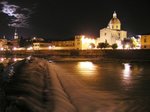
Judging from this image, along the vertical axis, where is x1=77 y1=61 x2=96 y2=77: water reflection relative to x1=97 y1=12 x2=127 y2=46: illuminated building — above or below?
below

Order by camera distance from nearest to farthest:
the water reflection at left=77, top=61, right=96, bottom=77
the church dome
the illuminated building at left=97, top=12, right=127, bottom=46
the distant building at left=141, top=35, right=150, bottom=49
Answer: the water reflection at left=77, top=61, right=96, bottom=77 → the distant building at left=141, top=35, right=150, bottom=49 → the illuminated building at left=97, top=12, right=127, bottom=46 → the church dome

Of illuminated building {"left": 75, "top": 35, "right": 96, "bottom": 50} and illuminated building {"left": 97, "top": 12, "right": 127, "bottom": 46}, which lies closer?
illuminated building {"left": 75, "top": 35, "right": 96, "bottom": 50}

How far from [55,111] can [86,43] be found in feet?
319

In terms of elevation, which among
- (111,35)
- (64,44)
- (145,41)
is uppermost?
(111,35)

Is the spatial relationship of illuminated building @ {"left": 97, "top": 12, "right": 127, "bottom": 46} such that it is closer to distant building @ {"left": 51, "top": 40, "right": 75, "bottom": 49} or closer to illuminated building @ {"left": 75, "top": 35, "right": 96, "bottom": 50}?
illuminated building @ {"left": 75, "top": 35, "right": 96, "bottom": 50}

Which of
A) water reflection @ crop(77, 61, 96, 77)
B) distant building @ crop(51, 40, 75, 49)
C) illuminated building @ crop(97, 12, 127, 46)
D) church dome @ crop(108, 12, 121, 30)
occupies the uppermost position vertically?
church dome @ crop(108, 12, 121, 30)

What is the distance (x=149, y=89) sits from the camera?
730 inches

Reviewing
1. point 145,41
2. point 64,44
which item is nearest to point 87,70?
point 145,41

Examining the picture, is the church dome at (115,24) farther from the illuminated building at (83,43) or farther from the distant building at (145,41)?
the distant building at (145,41)

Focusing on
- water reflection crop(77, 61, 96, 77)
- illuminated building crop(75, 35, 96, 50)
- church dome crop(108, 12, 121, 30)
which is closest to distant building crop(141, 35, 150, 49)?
illuminated building crop(75, 35, 96, 50)

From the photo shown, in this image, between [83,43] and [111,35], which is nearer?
[83,43]

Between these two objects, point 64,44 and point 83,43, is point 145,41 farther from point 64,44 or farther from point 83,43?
point 64,44

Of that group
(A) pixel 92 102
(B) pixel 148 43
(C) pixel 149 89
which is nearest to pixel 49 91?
(A) pixel 92 102

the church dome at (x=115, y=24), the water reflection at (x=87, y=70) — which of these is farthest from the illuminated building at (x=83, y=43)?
the water reflection at (x=87, y=70)
